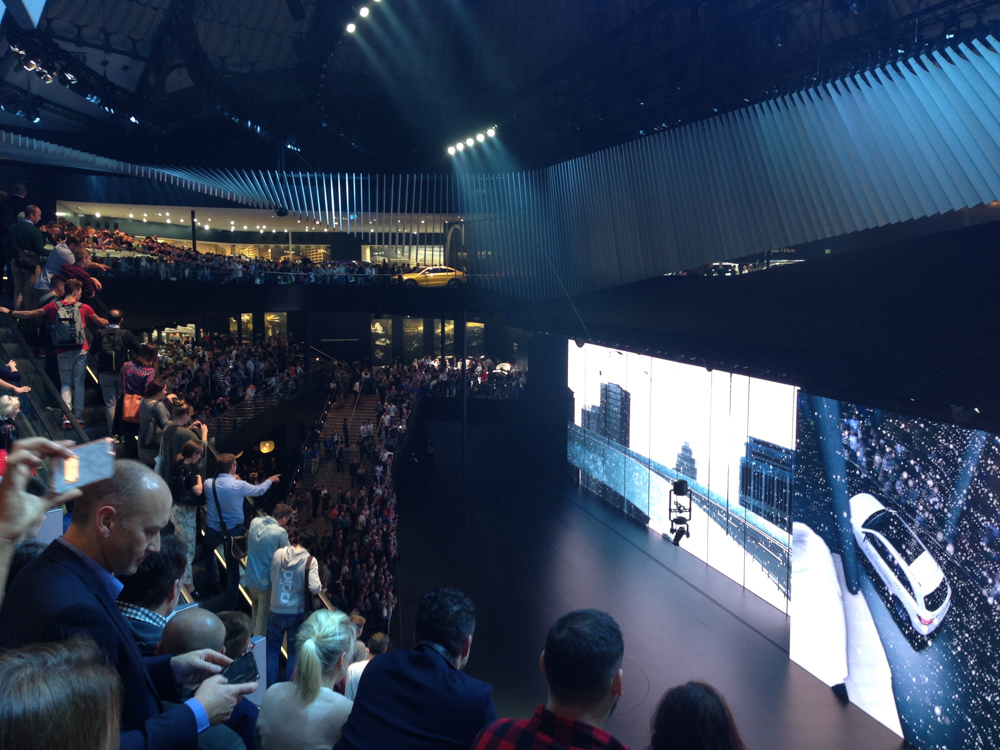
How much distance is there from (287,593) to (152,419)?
1.93 m

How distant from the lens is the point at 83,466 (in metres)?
1.70

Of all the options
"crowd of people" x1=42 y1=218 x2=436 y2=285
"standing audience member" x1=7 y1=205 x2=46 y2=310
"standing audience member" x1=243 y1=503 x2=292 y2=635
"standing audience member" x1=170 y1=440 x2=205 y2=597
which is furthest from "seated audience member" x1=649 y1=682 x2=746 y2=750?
"crowd of people" x1=42 y1=218 x2=436 y2=285

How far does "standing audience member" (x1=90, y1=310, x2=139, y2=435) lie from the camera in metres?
7.28

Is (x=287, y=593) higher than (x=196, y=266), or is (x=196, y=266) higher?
(x=196, y=266)

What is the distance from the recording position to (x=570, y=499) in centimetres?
1923

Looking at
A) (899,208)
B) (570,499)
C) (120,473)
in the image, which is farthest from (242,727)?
(570,499)

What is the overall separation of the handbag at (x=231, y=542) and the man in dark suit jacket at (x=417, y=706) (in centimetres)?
311

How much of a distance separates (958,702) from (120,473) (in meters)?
9.40

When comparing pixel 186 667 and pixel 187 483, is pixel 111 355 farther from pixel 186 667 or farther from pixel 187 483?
pixel 186 667

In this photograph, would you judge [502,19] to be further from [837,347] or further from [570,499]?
[837,347]

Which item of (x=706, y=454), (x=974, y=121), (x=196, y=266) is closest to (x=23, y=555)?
(x=974, y=121)

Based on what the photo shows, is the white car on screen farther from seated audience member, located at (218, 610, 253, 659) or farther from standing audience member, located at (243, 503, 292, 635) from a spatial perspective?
seated audience member, located at (218, 610, 253, 659)

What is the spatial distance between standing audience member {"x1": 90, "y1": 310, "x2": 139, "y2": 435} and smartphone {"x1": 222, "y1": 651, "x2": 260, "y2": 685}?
19.4 feet

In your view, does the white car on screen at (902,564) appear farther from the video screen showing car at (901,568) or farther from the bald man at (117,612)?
the bald man at (117,612)
